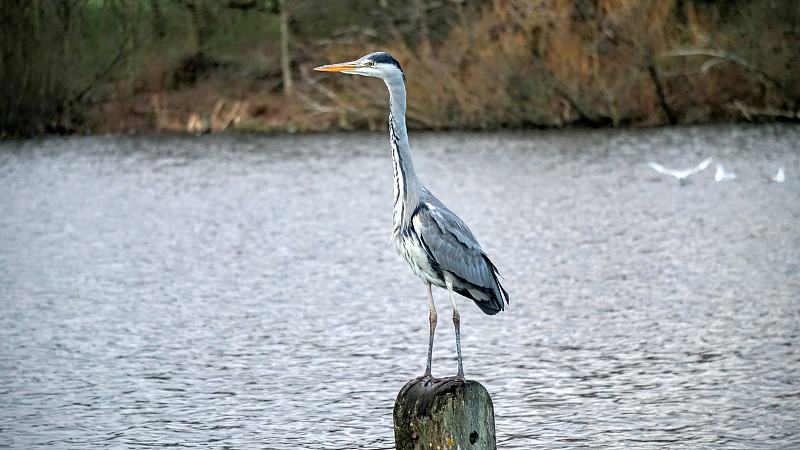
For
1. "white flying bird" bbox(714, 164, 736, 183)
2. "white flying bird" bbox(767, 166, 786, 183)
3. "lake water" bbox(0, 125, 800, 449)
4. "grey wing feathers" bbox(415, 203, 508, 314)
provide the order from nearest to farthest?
"grey wing feathers" bbox(415, 203, 508, 314) < "lake water" bbox(0, 125, 800, 449) < "white flying bird" bbox(767, 166, 786, 183) < "white flying bird" bbox(714, 164, 736, 183)

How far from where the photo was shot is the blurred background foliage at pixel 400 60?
31.7 meters

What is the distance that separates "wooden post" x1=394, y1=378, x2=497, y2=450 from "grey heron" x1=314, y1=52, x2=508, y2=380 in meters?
1.08

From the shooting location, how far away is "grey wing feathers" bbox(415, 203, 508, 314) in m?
6.48

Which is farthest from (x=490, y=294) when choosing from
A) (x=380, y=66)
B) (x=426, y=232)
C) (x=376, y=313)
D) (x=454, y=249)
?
(x=376, y=313)

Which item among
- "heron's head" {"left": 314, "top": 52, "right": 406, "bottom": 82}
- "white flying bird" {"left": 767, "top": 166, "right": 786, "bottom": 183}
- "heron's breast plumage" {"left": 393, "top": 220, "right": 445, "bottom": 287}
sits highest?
"heron's head" {"left": 314, "top": 52, "right": 406, "bottom": 82}

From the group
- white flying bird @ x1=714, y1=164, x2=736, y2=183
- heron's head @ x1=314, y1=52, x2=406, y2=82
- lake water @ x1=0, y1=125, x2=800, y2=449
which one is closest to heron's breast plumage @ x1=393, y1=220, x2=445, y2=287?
heron's head @ x1=314, y1=52, x2=406, y2=82

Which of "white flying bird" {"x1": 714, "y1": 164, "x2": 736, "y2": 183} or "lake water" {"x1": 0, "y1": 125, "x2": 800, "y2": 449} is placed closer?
"lake water" {"x1": 0, "y1": 125, "x2": 800, "y2": 449}

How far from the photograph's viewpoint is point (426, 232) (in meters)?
6.54

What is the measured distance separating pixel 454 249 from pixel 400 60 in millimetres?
28554

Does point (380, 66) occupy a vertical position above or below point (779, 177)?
above

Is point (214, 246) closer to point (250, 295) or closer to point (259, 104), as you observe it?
point (250, 295)

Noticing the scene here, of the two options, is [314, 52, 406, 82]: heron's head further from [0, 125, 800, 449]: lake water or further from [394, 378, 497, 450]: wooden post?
[0, 125, 800, 449]: lake water

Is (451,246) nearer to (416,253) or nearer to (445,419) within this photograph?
(416,253)

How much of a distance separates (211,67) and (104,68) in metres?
3.73
